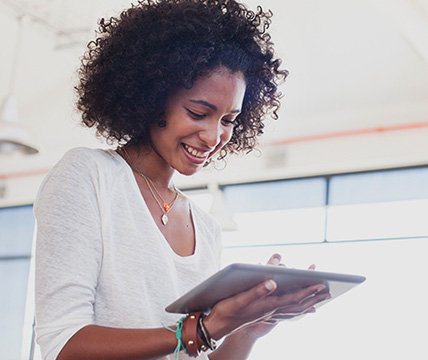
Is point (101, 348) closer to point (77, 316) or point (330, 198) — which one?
point (77, 316)

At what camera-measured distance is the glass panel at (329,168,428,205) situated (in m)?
5.58

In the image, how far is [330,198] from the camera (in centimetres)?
593

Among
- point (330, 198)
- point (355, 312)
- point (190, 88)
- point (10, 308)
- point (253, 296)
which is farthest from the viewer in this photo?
point (10, 308)

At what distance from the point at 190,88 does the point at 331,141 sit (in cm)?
468

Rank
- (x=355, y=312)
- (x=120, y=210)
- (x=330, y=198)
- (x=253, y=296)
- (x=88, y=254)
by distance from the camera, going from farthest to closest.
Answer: (x=330, y=198) < (x=355, y=312) < (x=120, y=210) < (x=88, y=254) < (x=253, y=296)

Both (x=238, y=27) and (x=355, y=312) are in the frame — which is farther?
(x=355, y=312)

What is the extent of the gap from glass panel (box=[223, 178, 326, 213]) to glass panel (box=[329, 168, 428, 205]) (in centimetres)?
16

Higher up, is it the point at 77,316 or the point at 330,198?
the point at 330,198

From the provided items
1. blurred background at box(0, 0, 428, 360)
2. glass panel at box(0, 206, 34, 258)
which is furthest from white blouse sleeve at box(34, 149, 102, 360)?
glass panel at box(0, 206, 34, 258)

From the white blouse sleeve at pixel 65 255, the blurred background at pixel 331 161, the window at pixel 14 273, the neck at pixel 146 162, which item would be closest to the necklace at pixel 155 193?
the neck at pixel 146 162

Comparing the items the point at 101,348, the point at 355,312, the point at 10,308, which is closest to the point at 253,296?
the point at 101,348

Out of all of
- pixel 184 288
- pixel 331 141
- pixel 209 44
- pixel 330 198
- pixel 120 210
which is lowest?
pixel 184 288

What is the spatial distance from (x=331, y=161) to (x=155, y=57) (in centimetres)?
463

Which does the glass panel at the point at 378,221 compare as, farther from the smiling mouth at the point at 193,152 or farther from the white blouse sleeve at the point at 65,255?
the white blouse sleeve at the point at 65,255
